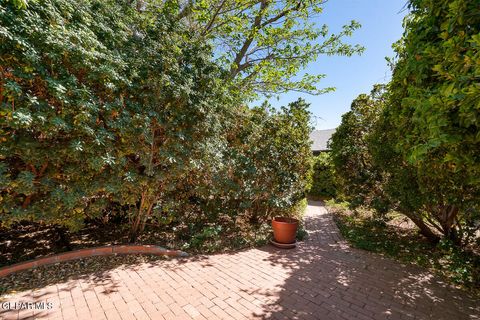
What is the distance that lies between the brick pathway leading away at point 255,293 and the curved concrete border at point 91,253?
0.43m

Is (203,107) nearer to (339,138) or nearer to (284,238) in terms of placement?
(284,238)

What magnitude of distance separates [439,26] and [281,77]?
8790mm

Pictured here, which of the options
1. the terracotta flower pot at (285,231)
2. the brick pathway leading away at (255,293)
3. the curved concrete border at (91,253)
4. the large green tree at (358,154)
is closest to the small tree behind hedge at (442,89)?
the brick pathway leading away at (255,293)

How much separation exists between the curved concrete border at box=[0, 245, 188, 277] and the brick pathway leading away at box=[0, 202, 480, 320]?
0.43 m

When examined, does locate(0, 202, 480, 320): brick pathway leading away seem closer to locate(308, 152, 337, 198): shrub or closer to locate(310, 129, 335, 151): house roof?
locate(308, 152, 337, 198): shrub

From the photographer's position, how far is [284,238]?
6.24 metres

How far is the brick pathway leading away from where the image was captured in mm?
3271

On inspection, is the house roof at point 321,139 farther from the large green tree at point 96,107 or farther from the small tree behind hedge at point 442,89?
the small tree behind hedge at point 442,89

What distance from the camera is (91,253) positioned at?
4762 millimetres

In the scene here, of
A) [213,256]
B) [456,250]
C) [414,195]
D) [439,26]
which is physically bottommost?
[213,256]

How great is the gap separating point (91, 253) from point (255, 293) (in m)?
3.73

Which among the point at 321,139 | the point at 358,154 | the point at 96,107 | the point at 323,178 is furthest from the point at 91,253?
the point at 321,139

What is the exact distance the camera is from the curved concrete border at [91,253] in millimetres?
4020

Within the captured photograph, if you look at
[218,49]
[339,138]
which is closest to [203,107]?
[339,138]
